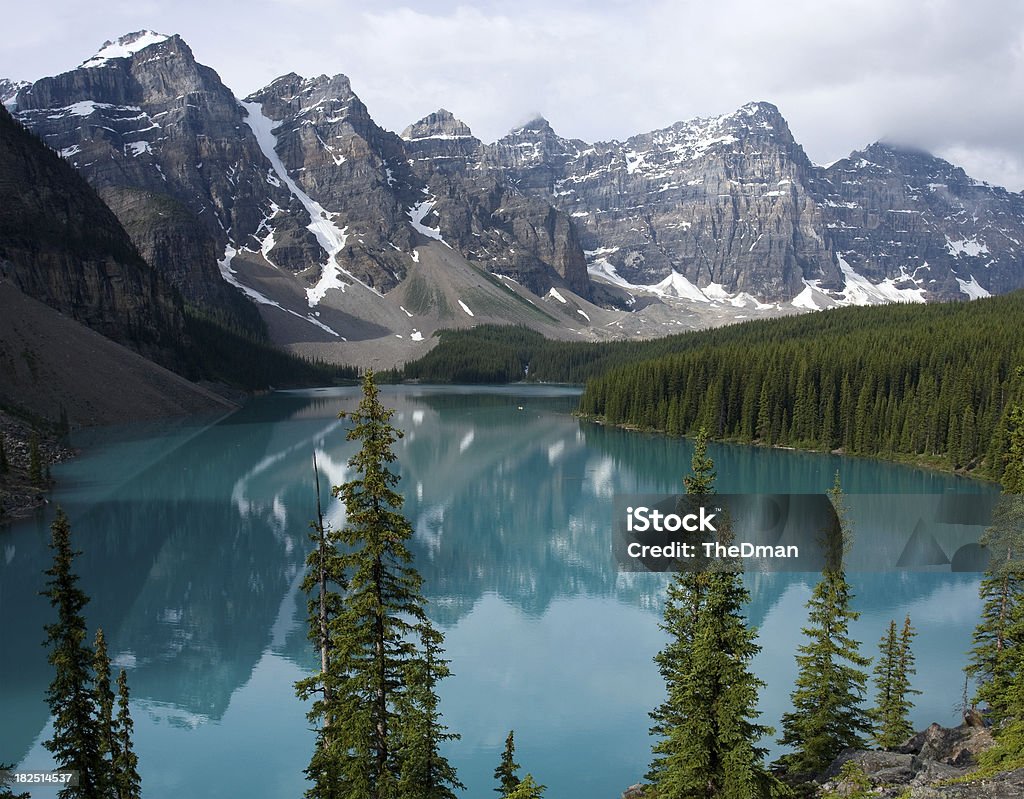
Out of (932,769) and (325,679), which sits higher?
(325,679)

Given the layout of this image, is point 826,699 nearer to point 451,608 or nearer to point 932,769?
point 932,769

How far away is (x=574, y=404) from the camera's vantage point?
159000mm

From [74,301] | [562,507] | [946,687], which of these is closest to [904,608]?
[946,687]

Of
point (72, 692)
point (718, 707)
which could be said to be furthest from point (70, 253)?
point (718, 707)

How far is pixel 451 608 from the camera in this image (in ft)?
128

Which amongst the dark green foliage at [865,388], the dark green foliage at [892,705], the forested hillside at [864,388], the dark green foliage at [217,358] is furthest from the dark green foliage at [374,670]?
the dark green foliage at [217,358]

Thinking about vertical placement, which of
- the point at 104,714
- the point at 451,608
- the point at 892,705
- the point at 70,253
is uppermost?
the point at 70,253

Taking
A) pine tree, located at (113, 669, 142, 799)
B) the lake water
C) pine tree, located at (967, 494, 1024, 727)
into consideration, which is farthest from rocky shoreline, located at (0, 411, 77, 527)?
pine tree, located at (967, 494, 1024, 727)

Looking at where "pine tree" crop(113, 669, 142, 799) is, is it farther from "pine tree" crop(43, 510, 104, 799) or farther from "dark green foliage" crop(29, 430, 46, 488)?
"dark green foliage" crop(29, 430, 46, 488)

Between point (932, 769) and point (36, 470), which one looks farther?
point (36, 470)

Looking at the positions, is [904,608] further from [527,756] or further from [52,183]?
[52,183]

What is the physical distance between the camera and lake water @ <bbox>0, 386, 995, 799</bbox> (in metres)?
25.6

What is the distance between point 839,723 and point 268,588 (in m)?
30.5

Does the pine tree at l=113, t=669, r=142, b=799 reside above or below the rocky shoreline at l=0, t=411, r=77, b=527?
below
